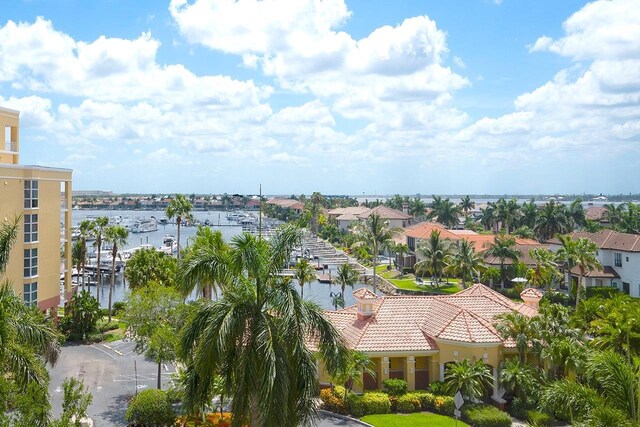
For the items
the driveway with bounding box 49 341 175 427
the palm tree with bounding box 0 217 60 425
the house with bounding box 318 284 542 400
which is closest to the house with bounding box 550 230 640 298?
the house with bounding box 318 284 542 400

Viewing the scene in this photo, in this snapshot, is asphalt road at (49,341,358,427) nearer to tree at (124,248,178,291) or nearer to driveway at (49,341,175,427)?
driveway at (49,341,175,427)

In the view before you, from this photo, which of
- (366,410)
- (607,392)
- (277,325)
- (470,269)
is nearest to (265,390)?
(277,325)

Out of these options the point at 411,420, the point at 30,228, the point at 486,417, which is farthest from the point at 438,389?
the point at 30,228

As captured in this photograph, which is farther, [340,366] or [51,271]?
[51,271]

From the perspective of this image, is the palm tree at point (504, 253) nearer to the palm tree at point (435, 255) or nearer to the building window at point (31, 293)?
the palm tree at point (435, 255)

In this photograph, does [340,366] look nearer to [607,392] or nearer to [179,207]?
[607,392]

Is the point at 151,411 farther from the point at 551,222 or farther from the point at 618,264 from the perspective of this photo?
the point at 551,222

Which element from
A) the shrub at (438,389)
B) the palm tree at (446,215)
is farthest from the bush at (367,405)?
the palm tree at (446,215)
